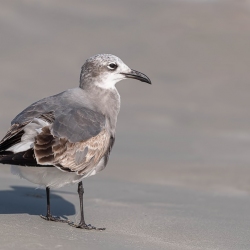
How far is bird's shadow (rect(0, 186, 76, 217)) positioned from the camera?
667 centimetres

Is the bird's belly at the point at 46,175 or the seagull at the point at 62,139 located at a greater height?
the seagull at the point at 62,139

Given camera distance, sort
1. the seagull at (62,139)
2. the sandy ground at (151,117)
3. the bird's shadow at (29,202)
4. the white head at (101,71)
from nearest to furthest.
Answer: the seagull at (62,139) → the sandy ground at (151,117) → the bird's shadow at (29,202) → the white head at (101,71)

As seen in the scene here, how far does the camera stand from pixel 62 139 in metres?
6.00

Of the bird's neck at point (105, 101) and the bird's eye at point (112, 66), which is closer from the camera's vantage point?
the bird's neck at point (105, 101)

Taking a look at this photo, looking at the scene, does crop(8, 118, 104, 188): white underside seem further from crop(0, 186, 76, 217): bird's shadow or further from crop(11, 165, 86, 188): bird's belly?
crop(0, 186, 76, 217): bird's shadow

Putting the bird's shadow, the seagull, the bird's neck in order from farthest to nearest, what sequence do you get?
the bird's neck, the bird's shadow, the seagull

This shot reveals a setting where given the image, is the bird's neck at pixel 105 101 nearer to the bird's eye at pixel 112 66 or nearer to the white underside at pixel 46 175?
the bird's eye at pixel 112 66

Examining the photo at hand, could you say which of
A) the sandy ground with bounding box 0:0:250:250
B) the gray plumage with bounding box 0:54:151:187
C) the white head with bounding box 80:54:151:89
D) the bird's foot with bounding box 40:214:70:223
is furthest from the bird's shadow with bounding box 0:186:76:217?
the white head with bounding box 80:54:151:89

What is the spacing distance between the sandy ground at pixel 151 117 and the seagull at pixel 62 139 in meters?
0.45

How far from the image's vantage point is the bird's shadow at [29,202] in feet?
21.9

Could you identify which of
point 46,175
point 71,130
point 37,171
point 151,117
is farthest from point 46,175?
point 151,117

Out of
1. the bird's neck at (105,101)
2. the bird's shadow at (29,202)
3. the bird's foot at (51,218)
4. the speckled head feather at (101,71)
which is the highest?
the speckled head feather at (101,71)

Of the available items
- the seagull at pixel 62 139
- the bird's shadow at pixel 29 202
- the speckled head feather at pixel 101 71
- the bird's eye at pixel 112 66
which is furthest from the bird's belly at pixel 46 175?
the bird's eye at pixel 112 66

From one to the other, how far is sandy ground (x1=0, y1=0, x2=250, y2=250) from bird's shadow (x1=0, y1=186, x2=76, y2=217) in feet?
0.05
